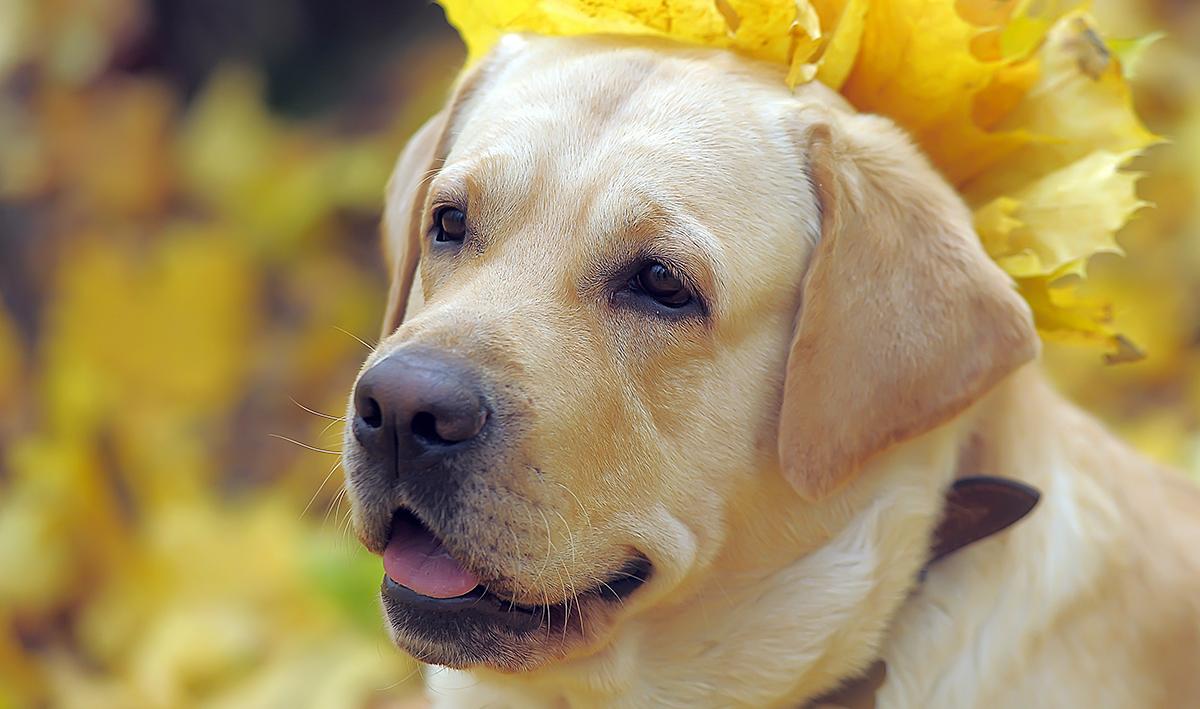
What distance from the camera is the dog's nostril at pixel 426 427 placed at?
2303 millimetres

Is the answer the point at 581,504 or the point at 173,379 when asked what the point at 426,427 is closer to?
the point at 581,504

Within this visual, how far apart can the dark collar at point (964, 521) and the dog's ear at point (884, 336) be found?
0.26 metres

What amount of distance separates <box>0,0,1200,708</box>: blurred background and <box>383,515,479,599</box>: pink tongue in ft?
7.63

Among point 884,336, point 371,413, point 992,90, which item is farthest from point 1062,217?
point 371,413

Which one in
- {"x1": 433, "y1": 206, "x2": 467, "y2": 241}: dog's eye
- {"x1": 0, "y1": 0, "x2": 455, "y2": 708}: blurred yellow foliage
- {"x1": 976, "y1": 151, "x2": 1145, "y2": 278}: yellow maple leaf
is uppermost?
{"x1": 976, "y1": 151, "x2": 1145, "y2": 278}: yellow maple leaf

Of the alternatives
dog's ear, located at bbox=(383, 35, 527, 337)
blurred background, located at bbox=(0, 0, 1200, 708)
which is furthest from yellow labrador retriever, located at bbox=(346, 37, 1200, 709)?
blurred background, located at bbox=(0, 0, 1200, 708)

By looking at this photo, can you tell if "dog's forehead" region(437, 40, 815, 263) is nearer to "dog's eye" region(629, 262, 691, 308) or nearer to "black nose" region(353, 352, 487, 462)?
"dog's eye" region(629, 262, 691, 308)

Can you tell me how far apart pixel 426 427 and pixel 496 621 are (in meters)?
0.44

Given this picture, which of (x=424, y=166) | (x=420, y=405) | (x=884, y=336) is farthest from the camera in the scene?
(x=424, y=166)

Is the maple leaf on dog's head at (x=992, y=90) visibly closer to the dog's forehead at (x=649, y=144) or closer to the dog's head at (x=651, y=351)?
the dog's forehead at (x=649, y=144)

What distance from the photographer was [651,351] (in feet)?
8.32

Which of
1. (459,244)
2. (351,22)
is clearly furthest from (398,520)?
(351,22)

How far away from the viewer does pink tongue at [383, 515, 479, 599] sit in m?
2.48

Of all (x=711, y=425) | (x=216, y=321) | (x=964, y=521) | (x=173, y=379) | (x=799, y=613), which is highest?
(x=711, y=425)
